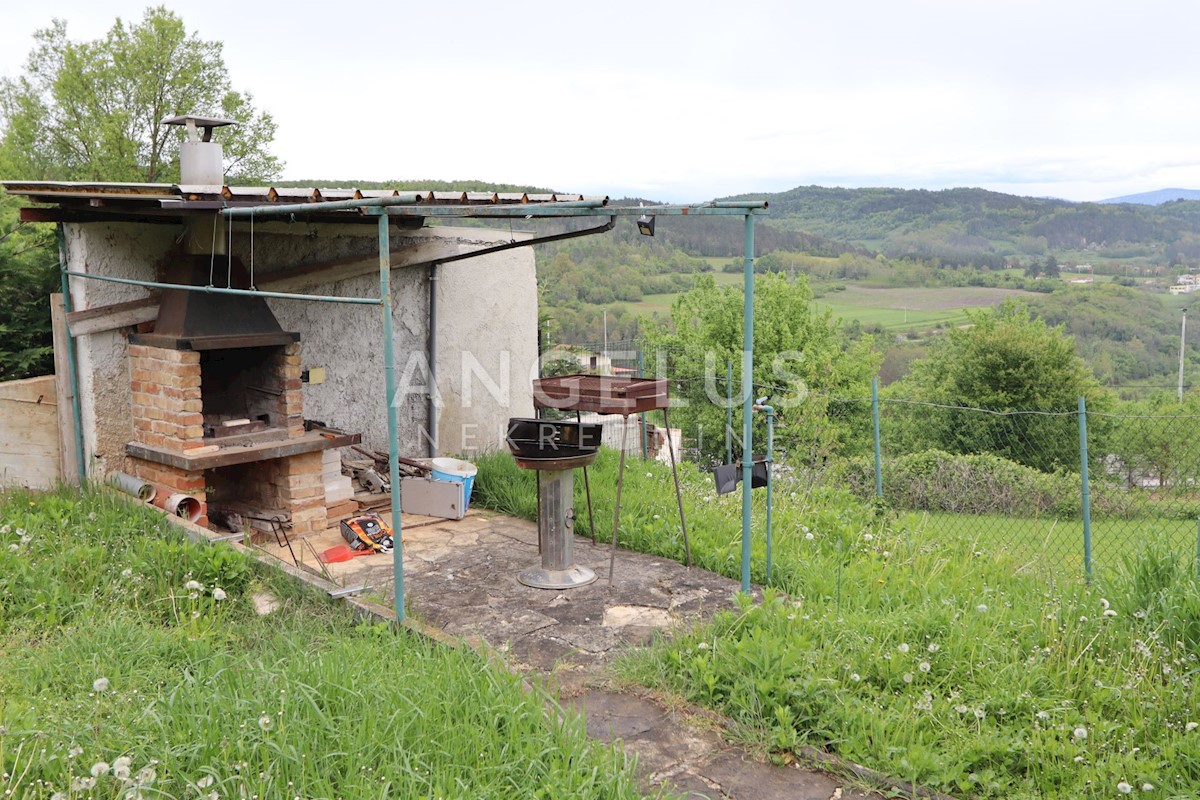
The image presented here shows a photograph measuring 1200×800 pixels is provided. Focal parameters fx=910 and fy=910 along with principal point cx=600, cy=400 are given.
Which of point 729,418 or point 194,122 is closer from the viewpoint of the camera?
point 194,122

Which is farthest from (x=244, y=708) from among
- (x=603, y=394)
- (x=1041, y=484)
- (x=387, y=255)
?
(x=1041, y=484)

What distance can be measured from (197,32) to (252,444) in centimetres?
1748

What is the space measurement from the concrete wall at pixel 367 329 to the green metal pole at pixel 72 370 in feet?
0.13

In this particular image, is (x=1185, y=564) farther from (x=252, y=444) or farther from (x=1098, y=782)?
(x=252, y=444)

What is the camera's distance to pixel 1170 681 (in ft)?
13.2

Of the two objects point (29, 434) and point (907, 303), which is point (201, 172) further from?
point (907, 303)

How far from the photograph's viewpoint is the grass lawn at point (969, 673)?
356 centimetres

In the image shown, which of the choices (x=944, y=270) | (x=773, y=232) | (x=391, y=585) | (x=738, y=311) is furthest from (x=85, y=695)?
(x=944, y=270)

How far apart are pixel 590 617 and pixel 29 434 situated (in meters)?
4.33

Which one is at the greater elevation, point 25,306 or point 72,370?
point 25,306

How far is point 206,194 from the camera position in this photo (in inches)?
213

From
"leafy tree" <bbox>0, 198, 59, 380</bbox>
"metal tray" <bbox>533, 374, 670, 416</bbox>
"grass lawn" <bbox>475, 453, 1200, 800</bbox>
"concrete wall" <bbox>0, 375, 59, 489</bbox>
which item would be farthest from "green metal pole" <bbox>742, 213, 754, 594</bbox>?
"leafy tree" <bbox>0, 198, 59, 380</bbox>

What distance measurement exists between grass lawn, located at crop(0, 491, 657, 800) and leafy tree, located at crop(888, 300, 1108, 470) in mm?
23134

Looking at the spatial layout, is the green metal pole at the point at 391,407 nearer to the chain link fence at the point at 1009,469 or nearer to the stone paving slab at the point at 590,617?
the stone paving slab at the point at 590,617
